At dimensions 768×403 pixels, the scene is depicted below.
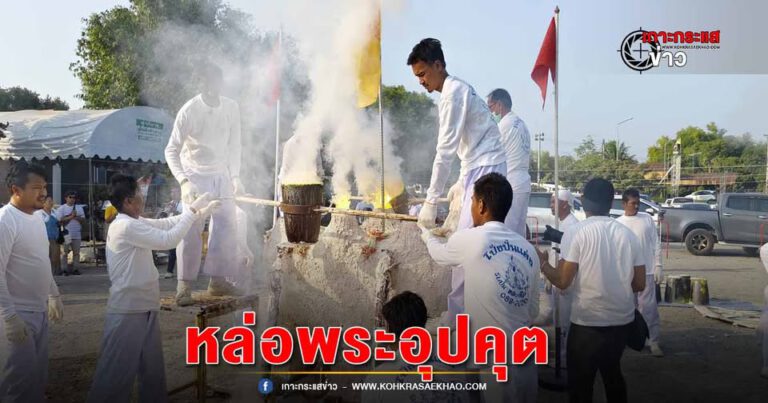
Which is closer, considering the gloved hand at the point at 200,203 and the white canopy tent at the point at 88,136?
the gloved hand at the point at 200,203

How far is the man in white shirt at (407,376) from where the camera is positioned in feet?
8.18

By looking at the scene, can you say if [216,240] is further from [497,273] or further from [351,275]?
[497,273]

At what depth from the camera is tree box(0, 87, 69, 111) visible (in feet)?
82.3

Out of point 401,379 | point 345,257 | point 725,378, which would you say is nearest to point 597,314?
point 401,379

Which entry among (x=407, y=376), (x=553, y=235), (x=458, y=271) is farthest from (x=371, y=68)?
(x=407, y=376)

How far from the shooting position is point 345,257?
15.5 ft

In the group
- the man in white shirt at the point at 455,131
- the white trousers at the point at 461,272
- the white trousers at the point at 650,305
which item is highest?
the man in white shirt at the point at 455,131

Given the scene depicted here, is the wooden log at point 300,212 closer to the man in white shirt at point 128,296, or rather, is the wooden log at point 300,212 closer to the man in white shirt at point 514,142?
the man in white shirt at point 128,296

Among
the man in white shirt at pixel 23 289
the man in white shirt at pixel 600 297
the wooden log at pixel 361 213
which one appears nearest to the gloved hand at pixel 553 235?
the man in white shirt at pixel 600 297

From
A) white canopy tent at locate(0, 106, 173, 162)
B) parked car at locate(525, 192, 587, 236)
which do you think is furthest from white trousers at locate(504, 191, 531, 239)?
white canopy tent at locate(0, 106, 173, 162)

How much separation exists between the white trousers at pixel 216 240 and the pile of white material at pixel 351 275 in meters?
0.47

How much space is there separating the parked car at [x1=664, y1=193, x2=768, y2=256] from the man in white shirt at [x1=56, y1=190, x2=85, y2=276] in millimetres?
15995

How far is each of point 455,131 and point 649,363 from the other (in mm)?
3739

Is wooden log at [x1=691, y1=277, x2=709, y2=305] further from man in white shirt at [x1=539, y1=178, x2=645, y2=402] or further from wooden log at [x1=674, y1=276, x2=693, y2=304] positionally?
man in white shirt at [x1=539, y1=178, x2=645, y2=402]
